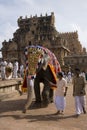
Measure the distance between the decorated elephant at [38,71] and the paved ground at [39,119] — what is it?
0.43 metres

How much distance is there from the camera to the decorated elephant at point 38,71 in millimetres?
8971

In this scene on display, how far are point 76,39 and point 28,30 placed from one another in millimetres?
13942

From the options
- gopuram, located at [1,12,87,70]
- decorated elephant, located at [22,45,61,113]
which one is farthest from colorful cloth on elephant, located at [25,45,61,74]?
gopuram, located at [1,12,87,70]

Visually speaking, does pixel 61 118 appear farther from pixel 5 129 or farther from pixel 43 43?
pixel 43 43

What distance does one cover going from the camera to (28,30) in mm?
65688

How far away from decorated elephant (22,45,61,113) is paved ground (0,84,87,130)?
1.40 feet

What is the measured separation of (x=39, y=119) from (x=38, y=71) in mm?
1972

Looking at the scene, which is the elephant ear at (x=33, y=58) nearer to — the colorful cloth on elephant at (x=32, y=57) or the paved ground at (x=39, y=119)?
the colorful cloth on elephant at (x=32, y=57)

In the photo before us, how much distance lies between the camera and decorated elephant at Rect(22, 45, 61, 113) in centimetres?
897

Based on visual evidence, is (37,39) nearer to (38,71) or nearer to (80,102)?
(38,71)

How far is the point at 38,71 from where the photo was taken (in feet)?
31.9

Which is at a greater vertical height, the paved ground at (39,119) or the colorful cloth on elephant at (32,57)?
the colorful cloth on elephant at (32,57)

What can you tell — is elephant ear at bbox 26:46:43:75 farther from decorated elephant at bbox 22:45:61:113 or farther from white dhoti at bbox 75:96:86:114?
white dhoti at bbox 75:96:86:114

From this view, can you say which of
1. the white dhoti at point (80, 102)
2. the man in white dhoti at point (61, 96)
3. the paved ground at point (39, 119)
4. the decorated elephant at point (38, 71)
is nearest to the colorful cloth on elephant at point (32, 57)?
the decorated elephant at point (38, 71)
